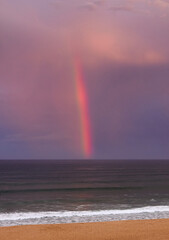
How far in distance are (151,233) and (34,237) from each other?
4220 millimetres

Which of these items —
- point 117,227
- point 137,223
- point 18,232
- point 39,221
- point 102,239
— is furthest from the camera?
point 39,221

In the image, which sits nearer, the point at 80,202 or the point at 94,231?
the point at 94,231

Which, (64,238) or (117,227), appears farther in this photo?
(117,227)

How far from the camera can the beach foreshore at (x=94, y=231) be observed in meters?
10.4

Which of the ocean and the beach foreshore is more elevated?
the beach foreshore

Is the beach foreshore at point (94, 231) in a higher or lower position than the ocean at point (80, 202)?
higher

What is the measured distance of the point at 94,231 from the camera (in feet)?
36.9

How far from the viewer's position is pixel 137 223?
41.2 feet

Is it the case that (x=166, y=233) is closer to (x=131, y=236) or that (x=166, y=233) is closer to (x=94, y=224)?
Result: (x=131, y=236)

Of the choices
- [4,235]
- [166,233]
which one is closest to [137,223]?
[166,233]

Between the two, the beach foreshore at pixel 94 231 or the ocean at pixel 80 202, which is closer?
the beach foreshore at pixel 94 231

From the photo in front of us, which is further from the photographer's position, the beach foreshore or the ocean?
the ocean

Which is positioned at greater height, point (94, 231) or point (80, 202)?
point (94, 231)

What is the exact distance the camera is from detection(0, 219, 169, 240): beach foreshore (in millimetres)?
10371
